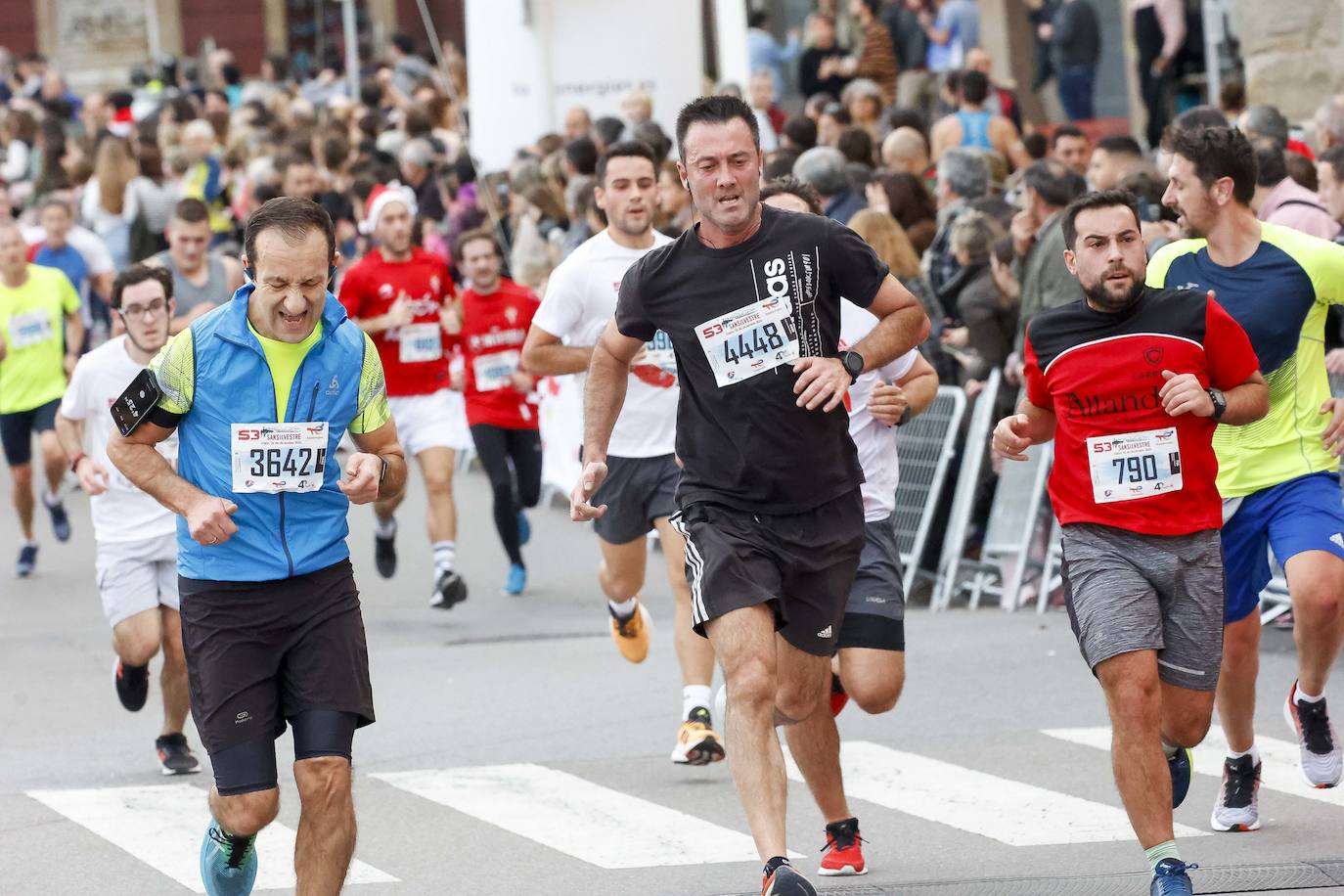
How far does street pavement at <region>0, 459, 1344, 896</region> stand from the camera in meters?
6.78

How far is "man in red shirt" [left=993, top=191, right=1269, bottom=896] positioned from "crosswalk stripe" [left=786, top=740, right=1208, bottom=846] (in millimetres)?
1054

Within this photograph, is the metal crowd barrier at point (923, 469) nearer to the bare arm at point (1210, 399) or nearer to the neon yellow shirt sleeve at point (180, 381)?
the bare arm at point (1210, 399)

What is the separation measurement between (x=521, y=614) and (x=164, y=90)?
19904 mm

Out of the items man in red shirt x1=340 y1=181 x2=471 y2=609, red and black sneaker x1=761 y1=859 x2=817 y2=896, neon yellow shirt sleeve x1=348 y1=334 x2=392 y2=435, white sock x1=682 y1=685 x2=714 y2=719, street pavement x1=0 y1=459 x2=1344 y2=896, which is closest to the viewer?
red and black sneaker x1=761 y1=859 x2=817 y2=896

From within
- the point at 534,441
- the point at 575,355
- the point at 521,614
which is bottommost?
the point at 521,614

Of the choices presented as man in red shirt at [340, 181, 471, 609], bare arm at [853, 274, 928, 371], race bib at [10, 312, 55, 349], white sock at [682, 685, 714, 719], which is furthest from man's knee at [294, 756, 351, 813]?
race bib at [10, 312, 55, 349]

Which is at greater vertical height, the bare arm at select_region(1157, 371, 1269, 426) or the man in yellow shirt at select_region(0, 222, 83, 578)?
the bare arm at select_region(1157, 371, 1269, 426)

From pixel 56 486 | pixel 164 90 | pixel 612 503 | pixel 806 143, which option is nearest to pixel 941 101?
pixel 806 143

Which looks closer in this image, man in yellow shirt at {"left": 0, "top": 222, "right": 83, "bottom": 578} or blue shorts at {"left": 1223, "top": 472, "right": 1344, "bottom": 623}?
blue shorts at {"left": 1223, "top": 472, "right": 1344, "bottom": 623}

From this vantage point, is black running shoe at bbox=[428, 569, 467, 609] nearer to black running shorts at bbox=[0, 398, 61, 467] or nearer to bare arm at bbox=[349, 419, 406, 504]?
black running shorts at bbox=[0, 398, 61, 467]

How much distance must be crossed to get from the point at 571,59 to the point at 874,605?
39.4ft

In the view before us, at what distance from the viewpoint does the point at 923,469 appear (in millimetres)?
11953

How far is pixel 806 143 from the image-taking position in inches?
582

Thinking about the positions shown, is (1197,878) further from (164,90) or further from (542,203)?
(164,90)
